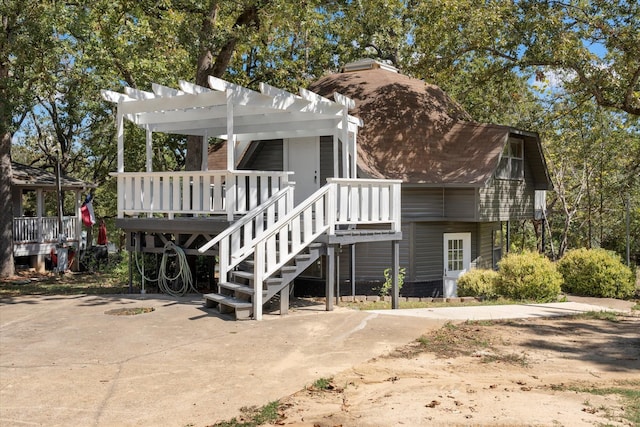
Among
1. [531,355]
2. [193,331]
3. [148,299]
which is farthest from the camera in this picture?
[148,299]

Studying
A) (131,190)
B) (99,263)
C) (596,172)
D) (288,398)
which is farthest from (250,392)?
(596,172)

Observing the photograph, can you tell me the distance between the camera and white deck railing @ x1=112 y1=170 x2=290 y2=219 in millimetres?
11562

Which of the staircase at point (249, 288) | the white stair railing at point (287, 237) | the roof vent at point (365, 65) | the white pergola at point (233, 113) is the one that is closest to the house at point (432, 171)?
the roof vent at point (365, 65)

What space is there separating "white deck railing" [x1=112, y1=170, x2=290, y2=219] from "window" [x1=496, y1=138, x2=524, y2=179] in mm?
8454

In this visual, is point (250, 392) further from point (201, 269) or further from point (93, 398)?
point (201, 269)

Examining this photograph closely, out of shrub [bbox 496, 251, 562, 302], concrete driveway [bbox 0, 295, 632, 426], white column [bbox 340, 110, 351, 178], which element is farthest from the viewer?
shrub [bbox 496, 251, 562, 302]

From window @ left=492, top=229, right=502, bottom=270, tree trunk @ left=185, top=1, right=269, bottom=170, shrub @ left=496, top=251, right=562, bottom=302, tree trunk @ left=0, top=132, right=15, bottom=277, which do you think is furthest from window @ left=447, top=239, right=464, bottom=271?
tree trunk @ left=0, top=132, right=15, bottom=277

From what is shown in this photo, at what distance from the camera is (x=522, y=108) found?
84.2 ft

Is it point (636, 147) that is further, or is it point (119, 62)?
point (636, 147)

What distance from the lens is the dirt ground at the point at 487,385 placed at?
205 inches

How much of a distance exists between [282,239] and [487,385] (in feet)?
15.8

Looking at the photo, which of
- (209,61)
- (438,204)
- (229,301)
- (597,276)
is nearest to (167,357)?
(229,301)

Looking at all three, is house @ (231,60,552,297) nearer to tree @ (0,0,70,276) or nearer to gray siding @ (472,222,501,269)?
gray siding @ (472,222,501,269)

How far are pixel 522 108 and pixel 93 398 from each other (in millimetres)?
23327
